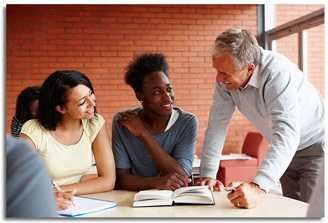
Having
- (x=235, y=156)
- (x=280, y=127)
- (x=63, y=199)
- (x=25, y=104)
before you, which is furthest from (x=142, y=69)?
(x=235, y=156)

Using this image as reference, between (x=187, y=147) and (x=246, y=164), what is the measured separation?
1.33m

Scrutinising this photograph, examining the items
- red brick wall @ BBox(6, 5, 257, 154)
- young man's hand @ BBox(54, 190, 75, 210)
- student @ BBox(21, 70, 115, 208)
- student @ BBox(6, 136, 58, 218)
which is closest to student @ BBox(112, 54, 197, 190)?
Answer: student @ BBox(21, 70, 115, 208)

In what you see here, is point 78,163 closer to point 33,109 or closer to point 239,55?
point 33,109

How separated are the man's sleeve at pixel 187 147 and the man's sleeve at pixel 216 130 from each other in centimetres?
7

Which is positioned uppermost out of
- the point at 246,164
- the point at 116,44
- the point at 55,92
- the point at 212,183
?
the point at 116,44

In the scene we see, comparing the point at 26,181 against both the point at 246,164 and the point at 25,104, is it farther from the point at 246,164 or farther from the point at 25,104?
the point at 246,164

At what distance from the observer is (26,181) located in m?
0.54

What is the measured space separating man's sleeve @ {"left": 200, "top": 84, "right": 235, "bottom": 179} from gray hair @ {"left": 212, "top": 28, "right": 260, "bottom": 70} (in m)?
0.22

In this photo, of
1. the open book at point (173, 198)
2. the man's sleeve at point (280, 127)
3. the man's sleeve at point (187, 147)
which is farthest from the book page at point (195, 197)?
the man's sleeve at point (187, 147)

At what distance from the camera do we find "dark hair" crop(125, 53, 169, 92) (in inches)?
79.9

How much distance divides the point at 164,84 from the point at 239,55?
0.52 m

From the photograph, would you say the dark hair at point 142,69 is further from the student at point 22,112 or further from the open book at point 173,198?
the open book at point 173,198

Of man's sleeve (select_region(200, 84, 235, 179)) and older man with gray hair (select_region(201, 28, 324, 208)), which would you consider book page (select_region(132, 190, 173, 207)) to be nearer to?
older man with gray hair (select_region(201, 28, 324, 208))

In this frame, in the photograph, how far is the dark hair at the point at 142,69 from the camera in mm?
2029
